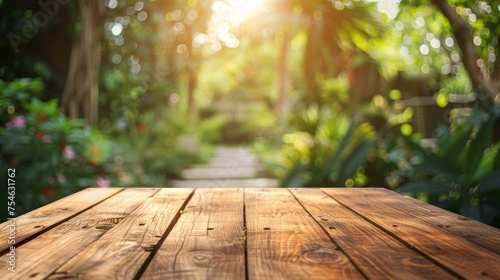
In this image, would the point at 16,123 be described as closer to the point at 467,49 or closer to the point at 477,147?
the point at 477,147

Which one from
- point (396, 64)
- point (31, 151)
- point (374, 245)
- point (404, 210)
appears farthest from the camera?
point (396, 64)

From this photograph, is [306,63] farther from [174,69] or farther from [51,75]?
[51,75]

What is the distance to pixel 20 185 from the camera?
9.93ft

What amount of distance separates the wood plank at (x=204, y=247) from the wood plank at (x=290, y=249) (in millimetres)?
30

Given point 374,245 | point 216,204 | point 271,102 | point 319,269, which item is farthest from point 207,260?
point 271,102

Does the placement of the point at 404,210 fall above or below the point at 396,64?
below

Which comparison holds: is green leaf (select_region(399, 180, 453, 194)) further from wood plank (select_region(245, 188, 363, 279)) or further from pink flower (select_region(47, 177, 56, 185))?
pink flower (select_region(47, 177, 56, 185))

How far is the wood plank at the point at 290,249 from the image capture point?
2.73 feet

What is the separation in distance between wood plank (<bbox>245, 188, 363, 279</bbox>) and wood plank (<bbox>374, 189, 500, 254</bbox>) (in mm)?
306

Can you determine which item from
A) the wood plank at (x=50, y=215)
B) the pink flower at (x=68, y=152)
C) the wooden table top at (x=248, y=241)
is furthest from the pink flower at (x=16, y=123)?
the wooden table top at (x=248, y=241)

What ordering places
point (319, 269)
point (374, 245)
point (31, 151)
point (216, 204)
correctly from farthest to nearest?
point (31, 151)
point (216, 204)
point (374, 245)
point (319, 269)

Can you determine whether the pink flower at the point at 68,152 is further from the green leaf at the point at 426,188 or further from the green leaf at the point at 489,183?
the green leaf at the point at 489,183

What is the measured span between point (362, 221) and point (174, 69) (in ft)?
23.5

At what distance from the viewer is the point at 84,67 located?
3957 mm
